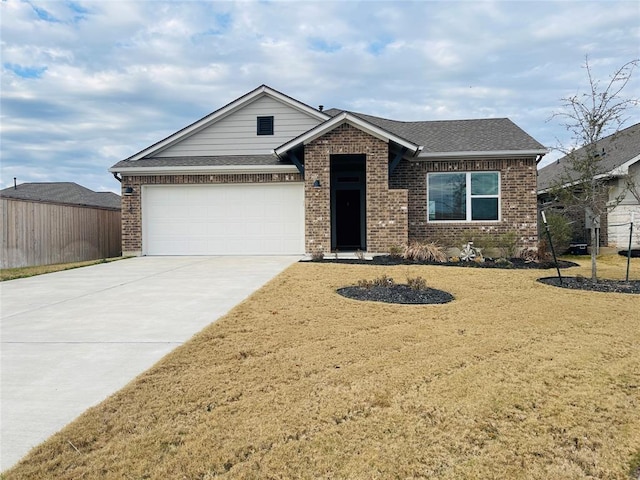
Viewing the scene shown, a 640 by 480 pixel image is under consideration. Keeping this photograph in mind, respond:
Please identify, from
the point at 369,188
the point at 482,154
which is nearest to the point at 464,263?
the point at 369,188

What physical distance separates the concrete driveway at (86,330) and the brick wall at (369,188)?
3.70 m

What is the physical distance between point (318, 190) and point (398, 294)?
6.57 meters

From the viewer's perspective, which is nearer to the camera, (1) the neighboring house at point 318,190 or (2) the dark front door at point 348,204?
(1) the neighboring house at point 318,190

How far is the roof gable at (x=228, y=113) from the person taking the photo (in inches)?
615

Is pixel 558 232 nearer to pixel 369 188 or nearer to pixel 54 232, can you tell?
pixel 369 188

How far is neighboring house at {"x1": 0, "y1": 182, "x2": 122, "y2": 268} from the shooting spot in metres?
13.2

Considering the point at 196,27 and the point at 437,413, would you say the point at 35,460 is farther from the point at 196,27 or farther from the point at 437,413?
the point at 196,27

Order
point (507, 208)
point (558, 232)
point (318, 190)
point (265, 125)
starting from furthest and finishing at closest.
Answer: point (265, 125) → point (558, 232) → point (507, 208) → point (318, 190)

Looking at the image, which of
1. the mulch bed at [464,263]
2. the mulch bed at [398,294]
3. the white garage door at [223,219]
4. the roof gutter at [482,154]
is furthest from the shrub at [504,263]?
the white garage door at [223,219]

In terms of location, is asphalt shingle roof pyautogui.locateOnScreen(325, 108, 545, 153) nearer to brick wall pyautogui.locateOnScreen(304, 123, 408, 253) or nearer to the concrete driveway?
brick wall pyautogui.locateOnScreen(304, 123, 408, 253)

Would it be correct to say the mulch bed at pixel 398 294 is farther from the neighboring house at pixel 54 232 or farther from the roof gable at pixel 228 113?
the neighboring house at pixel 54 232

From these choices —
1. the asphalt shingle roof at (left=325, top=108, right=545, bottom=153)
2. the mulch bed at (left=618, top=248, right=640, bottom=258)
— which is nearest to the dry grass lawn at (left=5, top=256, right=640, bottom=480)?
the asphalt shingle roof at (left=325, top=108, right=545, bottom=153)

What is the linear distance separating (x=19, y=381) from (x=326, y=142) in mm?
10799

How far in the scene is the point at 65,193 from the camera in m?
25.7
